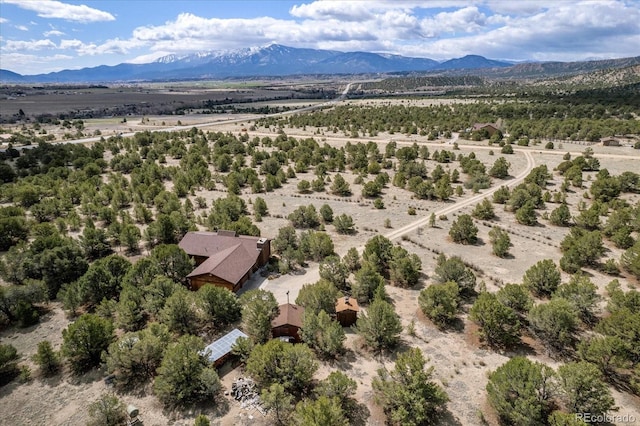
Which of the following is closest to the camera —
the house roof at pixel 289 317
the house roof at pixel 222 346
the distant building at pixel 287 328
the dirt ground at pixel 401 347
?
the dirt ground at pixel 401 347

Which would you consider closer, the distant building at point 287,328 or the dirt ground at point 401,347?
the dirt ground at point 401,347

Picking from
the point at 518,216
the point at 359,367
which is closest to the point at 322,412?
the point at 359,367

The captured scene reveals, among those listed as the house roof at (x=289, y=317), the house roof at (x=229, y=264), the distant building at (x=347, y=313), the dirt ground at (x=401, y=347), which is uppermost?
the house roof at (x=229, y=264)

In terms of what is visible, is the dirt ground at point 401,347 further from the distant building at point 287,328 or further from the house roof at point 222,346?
the distant building at point 287,328

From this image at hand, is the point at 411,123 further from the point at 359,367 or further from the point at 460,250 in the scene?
the point at 359,367

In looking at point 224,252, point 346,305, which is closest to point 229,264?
point 224,252

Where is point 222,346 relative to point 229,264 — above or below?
below

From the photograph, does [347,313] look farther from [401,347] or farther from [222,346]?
[222,346]

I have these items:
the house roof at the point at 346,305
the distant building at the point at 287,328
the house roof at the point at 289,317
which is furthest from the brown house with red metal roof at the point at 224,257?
the house roof at the point at 346,305
